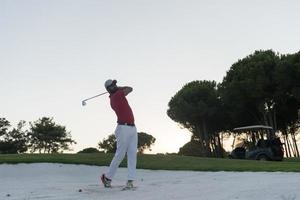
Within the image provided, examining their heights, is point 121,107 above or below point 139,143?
below

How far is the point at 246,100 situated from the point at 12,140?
97.2 feet

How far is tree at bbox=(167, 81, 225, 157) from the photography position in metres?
57.8

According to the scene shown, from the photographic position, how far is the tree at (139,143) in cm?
8200

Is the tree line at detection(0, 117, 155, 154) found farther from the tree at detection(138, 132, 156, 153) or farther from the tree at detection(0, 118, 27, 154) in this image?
the tree at detection(138, 132, 156, 153)

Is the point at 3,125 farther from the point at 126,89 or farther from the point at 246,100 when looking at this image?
the point at 126,89

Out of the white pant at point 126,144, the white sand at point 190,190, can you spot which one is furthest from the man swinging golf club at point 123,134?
the white sand at point 190,190

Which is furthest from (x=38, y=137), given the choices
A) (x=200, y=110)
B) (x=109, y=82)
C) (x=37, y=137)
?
(x=109, y=82)

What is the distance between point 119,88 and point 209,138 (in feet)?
172

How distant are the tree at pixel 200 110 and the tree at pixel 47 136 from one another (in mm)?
14967

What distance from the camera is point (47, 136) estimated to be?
69.2 meters

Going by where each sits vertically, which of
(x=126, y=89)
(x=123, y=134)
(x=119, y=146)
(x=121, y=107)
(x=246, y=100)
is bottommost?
(x=119, y=146)

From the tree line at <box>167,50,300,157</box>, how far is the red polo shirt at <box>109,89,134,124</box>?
34.7 meters

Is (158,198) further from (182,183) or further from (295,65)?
(295,65)

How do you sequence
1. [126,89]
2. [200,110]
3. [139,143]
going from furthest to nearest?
[139,143]
[200,110]
[126,89]
